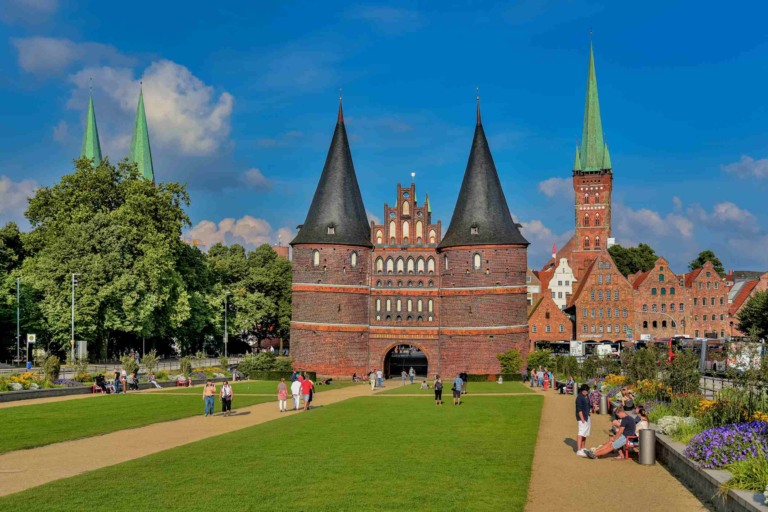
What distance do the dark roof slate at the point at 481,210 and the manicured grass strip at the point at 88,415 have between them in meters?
30.6

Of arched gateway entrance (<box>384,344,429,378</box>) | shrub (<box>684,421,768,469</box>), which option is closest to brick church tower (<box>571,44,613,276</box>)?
arched gateway entrance (<box>384,344,429,378</box>)

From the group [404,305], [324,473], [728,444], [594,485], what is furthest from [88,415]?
[404,305]

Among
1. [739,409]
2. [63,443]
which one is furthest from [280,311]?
[739,409]

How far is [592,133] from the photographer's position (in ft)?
411

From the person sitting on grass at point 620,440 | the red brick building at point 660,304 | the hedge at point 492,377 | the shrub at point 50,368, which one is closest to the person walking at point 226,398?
the shrub at point 50,368

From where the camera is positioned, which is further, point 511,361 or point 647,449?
point 511,361

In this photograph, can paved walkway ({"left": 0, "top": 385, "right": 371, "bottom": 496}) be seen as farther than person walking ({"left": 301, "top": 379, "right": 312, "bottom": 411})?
No

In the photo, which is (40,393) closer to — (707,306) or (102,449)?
(102,449)

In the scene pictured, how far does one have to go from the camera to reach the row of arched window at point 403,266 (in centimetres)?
6856

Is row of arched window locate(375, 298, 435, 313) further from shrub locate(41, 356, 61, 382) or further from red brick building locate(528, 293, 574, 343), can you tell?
shrub locate(41, 356, 61, 382)

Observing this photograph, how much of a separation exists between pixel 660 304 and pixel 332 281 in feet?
149

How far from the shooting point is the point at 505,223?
2591 inches

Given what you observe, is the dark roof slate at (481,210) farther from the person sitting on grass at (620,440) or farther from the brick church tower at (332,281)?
the person sitting on grass at (620,440)

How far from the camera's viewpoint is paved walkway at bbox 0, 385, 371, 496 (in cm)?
1691
